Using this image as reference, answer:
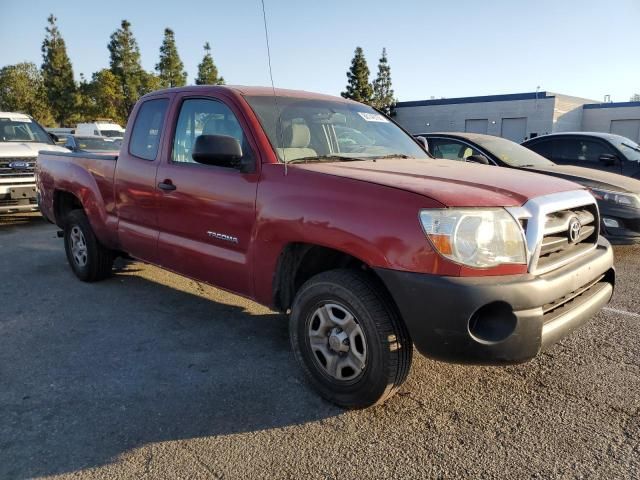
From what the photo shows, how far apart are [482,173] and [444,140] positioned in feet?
15.9

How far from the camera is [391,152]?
3918 mm

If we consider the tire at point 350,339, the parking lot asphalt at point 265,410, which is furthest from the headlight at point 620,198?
the tire at point 350,339

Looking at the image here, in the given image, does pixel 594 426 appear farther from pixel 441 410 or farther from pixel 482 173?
pixel 482 173

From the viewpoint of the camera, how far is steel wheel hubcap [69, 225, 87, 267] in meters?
5.32

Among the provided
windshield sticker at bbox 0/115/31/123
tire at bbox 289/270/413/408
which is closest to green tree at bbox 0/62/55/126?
windshield sticker at bbox 0/115/31/123

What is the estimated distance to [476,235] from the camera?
2418 millimetres

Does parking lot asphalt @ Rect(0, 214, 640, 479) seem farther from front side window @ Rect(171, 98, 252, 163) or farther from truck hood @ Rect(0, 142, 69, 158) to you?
truck hood @ Rect(0, 142, 69, 158)

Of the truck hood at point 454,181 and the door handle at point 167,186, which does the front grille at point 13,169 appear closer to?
the door handle at point 167,186

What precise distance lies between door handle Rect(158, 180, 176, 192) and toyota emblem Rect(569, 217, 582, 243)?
2.74 metres

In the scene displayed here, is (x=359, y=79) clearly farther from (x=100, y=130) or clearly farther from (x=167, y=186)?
(x=167, y=186)

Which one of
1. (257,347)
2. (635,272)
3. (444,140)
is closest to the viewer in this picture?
(257,347)

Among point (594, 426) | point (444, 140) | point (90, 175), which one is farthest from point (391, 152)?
point (444, 140)

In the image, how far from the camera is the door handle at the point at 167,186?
3.85m

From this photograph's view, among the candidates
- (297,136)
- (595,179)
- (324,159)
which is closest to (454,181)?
(324,159)
